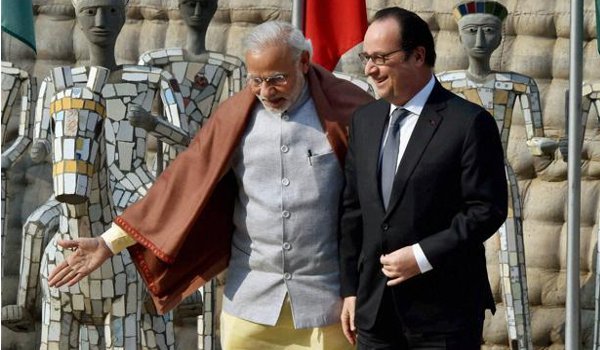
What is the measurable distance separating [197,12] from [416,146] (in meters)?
4.15

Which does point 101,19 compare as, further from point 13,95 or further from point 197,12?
point 13,95

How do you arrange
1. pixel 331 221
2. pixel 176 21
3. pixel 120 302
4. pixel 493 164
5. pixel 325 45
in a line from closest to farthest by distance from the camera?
pixel 493 164
pixel 331 221
pixel 120 302
pixel 325 45
pixel 176 21

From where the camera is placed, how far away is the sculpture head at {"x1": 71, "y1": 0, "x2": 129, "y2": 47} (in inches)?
344

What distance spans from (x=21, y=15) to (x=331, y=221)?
399 cm

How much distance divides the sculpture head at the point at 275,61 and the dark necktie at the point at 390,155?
1.34ft

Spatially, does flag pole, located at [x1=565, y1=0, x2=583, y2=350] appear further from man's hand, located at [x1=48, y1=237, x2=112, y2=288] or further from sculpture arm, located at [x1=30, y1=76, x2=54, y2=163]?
man's hand, located at [x1=48, y1=237, x2=112, y2=288]

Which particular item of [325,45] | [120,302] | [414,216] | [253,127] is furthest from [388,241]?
[325,45]

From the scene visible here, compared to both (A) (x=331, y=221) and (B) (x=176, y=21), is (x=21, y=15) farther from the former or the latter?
(A) (x=331, y=221)

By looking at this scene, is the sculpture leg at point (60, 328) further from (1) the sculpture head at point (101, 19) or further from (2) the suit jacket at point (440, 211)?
(2) the suit jacket at point (440, 211)

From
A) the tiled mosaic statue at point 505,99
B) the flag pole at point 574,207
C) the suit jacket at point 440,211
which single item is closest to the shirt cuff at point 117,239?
the suit jacket at point 440,211

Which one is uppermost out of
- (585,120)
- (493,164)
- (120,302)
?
(493,164)

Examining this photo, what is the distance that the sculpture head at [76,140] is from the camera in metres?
8.02

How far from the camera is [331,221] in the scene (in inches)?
236

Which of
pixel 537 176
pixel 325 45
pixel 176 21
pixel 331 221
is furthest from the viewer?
pixel 176 21
